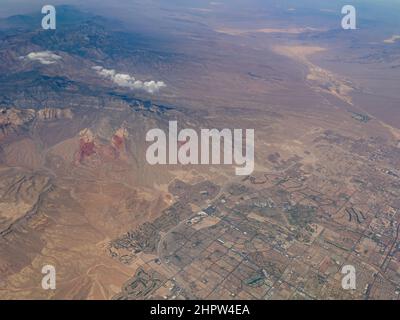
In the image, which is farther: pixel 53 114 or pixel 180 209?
pixel 53 114

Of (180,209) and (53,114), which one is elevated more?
(53,114)

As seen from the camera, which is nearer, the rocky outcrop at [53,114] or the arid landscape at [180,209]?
the arid landscape at [180,209]

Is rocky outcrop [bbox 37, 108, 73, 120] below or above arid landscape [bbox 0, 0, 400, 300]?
above

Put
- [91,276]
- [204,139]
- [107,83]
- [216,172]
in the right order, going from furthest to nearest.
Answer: [107,83] < [204,139] < [216,172] < [91,276]

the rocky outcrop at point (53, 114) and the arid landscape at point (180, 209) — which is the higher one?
the rocky outcrop at point (53, 114)

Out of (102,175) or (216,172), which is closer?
(102,175)

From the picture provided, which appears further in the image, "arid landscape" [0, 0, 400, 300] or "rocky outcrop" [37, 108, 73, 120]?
"rocky outcrop" [37, 108, 73, 120]

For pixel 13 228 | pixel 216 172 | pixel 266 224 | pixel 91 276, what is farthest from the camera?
pixel 216 172

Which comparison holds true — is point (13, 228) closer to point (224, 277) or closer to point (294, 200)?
point (224, 277)

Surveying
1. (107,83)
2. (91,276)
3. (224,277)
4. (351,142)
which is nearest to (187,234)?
(224,277)

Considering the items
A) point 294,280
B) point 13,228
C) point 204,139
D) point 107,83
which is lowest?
point 294,280

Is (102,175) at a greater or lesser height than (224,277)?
greater
